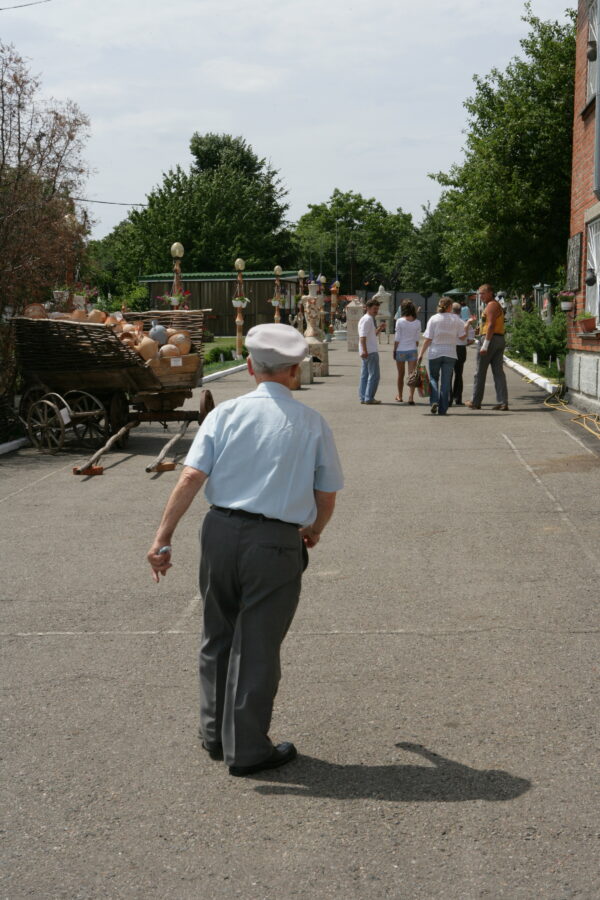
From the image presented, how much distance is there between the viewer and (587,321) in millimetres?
16469

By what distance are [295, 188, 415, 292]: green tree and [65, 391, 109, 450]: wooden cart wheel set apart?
99.1 meters

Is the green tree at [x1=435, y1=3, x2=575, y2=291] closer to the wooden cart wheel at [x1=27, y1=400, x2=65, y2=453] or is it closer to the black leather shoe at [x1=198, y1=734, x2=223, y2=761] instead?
the wooden cart wheel at [x1=27, y1=400, x2=65, y2=453]

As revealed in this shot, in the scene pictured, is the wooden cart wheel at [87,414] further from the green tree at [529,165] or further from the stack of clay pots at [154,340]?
the green tree at [529,165]

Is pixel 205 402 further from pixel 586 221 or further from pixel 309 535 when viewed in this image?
pixel 586 221

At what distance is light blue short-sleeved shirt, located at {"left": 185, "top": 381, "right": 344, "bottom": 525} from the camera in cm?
393

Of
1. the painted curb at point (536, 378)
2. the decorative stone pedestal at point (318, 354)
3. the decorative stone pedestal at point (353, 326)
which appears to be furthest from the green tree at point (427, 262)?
the decorative stone pedestal at point (318, 354)

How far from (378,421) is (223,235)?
53.7 meters

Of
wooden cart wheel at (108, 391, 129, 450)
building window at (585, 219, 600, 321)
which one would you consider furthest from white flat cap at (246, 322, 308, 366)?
building window at (585, 219, 600, 321)

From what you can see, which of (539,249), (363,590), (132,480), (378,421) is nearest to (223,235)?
(539,249)

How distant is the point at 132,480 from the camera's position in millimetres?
11008

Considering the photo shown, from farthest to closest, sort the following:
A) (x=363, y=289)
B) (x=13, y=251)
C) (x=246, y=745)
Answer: (x=363, y=289) → (x=13, y=251) → (x=246, y=745)

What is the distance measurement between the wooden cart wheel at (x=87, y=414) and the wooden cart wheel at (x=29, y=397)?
→ 0.31 meters

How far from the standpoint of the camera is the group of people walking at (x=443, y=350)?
Answer: 16.6 meters

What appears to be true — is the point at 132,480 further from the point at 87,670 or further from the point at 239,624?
the point at 239,624
